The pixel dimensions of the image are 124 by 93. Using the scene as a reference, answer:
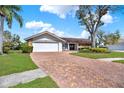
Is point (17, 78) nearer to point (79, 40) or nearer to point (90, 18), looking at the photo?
point (90, 18)

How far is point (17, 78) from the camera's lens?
27.5 feet

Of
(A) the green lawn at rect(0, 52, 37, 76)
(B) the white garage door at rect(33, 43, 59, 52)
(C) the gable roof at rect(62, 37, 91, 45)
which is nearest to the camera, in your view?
(A) the green lawn at rect(0, 52, 37, 76)

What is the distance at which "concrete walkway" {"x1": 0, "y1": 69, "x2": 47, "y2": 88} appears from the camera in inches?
302

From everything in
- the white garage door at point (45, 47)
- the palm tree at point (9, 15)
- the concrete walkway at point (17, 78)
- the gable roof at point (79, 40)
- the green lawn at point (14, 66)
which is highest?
the palm tree at point (9, 15)

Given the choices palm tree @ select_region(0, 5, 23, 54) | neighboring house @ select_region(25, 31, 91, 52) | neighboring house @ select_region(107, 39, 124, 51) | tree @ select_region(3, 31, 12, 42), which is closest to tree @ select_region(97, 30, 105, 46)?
neighboring house @ select_region(107, 39, 124, 51)

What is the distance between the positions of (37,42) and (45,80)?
20.1 m

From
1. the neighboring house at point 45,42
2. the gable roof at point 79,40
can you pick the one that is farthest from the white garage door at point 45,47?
the gable roof at point 79,40

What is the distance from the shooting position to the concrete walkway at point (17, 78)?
302 inches

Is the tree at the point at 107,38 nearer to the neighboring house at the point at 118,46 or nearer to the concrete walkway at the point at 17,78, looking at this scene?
the neighboring house at the point at 118,46

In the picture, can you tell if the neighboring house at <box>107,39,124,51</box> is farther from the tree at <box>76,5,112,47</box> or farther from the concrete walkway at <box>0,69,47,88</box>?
the concrete walkway at <box>0,69,47,88</box>

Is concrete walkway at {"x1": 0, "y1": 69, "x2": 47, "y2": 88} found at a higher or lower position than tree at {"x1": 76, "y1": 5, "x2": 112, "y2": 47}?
lower

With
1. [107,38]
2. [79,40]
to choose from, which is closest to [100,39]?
[107,38]
